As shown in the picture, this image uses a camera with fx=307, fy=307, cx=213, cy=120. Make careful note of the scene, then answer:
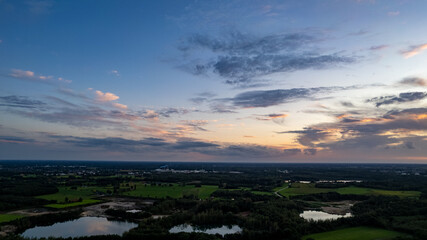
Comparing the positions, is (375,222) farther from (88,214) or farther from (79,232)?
(88,214)

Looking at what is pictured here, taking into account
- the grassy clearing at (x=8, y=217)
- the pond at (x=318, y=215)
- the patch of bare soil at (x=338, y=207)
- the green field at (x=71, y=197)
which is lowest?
the grassy clearing at (x=8, y=217)

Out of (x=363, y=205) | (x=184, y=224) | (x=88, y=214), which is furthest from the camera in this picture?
(x=363, y=205)

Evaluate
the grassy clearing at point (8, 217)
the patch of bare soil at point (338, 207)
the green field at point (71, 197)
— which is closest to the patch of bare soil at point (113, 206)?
the green field at point (71, 197)

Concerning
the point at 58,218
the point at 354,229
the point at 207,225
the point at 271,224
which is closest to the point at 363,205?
the point at 354,229

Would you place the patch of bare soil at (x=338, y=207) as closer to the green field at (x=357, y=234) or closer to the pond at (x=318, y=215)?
the pond at (x=318, y=215)

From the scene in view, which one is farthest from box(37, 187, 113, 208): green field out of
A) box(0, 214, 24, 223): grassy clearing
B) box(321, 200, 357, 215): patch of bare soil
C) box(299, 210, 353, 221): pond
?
box(321, 200, 357, 215): patch of bare soil

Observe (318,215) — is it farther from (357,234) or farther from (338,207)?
(357,234)
